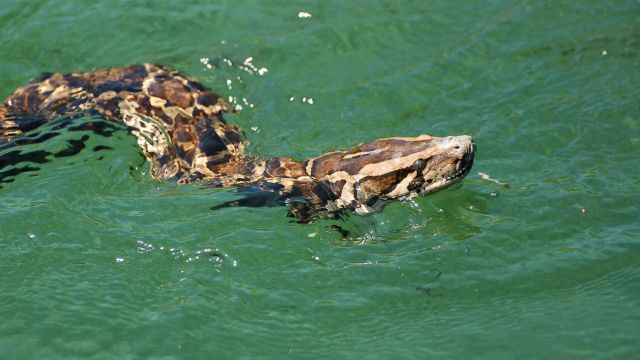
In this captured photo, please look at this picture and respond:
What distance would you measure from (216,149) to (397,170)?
1899 millimetres

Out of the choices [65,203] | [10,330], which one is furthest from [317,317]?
[65,203]

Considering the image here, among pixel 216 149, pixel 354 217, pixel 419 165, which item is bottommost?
pixel 354 217

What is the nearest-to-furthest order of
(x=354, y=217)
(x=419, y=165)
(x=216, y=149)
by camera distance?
(x=419, y=165) → (x=354, y=217) → (x=216, y=149)

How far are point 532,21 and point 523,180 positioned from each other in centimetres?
320

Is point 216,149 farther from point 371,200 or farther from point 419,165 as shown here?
point 419,165

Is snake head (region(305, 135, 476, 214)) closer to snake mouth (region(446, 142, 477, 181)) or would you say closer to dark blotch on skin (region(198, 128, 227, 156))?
snake mouth (region(446, 142, 477, 181))

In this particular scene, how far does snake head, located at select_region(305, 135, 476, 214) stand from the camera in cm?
705

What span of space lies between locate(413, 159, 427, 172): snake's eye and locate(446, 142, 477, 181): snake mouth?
0.77 ft

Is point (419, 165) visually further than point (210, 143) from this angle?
No

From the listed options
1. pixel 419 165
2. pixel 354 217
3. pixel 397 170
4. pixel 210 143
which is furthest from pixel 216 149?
pixel 419 165

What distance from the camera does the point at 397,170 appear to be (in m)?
7.09

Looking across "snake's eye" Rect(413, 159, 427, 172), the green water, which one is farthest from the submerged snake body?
the green water

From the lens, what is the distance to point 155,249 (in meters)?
6.74

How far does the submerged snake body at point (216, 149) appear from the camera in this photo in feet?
23.4
